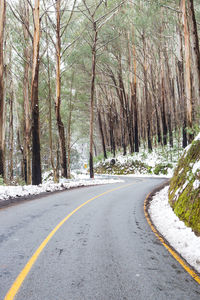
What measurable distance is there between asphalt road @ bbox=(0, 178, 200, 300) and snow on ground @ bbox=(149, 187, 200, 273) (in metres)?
0.32

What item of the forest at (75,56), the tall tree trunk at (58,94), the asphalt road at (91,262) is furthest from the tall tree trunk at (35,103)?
the asphalt road at (91,262)

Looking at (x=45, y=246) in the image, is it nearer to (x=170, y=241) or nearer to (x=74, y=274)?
(x=74, y=274)

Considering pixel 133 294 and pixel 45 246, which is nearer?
pixel 133 294

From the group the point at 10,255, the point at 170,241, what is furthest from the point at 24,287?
the point at 170,241

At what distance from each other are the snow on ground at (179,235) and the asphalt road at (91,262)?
1.04 ft

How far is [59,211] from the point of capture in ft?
29.7

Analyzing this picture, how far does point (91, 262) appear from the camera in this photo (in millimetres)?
4371

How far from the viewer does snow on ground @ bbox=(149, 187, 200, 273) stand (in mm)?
4680

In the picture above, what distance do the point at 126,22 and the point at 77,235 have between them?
80.7ft

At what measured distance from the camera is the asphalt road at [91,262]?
3328 millimetres

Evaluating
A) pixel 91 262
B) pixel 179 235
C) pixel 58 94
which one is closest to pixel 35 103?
pixel 58 94

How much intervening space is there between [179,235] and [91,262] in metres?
2.37

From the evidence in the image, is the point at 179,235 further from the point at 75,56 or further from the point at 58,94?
the point at 75,56

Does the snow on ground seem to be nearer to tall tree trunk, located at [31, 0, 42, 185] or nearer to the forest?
the forest
